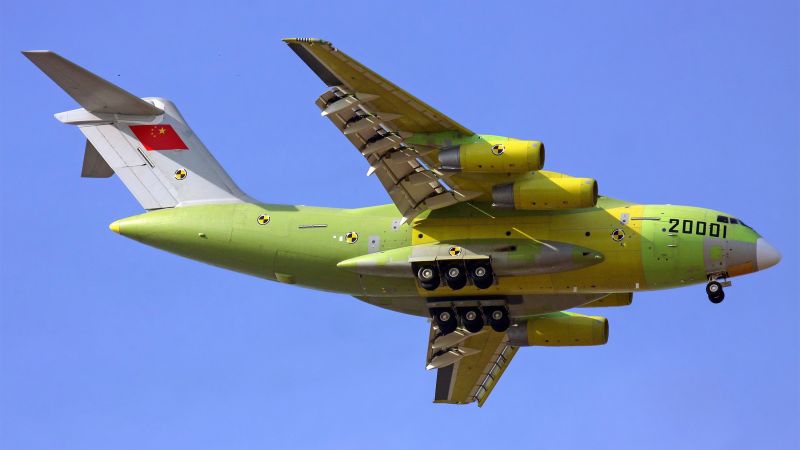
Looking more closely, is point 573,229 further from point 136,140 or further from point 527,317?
point 136,140

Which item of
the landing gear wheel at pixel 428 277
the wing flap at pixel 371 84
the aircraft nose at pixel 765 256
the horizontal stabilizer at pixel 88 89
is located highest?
the horizontal stabilizer at pixel 88 89

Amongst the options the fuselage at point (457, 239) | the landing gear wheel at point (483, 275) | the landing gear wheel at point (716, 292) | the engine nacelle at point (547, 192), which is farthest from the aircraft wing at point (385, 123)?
the landing gear wheel at point (716, 292)

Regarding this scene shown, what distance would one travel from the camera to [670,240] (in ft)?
79.9

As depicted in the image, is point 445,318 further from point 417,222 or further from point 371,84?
point 371,84

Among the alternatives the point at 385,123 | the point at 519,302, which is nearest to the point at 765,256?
the point at 519,302

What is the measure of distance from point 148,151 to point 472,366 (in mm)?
7580

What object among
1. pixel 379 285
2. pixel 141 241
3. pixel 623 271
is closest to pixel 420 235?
pixel 379 285

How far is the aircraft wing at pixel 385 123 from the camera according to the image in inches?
902

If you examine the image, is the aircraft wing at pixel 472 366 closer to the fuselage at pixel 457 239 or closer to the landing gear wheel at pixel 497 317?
the fuselage at pixel 457 239

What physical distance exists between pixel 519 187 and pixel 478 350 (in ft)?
19.9

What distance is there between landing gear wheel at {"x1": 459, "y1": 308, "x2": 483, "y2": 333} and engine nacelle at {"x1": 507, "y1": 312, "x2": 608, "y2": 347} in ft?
7.84

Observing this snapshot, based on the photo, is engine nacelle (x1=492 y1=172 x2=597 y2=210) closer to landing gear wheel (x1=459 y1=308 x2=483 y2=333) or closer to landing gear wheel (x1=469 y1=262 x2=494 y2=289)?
landing gear wheel (x1=469 y1=262 x2=494 y2=289)

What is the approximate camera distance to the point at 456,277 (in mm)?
24734

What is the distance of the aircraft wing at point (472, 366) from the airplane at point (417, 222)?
1760 mm
